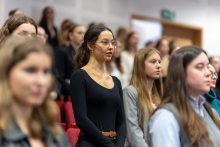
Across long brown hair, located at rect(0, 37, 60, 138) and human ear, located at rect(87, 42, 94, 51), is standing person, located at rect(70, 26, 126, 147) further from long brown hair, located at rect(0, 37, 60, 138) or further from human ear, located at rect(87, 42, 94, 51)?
long brown hair, located at rect(0, 37, 60, 138)

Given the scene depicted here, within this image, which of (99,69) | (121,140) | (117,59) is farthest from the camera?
(117,59)

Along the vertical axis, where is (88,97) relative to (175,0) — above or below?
below

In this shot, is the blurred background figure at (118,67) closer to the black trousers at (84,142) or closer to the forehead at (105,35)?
the forehead at (105,35)

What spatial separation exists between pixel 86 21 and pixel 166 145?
14.5 ft

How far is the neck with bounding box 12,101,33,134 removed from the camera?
1.15m

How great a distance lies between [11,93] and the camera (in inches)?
44.2

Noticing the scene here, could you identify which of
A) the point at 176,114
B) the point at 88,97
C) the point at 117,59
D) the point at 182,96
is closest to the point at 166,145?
the point at 176,114

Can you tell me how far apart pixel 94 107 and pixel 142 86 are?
0.61m

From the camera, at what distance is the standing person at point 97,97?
1993 millimetres

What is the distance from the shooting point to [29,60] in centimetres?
112

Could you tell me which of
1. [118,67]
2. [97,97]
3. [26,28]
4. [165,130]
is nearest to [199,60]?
[165,130]

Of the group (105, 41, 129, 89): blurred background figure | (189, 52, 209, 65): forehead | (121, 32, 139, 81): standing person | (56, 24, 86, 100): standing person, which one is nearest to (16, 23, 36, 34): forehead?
(189, 52, 209, 65): forehead

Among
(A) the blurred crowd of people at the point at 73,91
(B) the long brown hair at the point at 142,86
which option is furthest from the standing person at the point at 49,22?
(B) the long brown hair at the point at 142,86

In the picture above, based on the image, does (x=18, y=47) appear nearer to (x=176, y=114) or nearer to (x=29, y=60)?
(x=29, y=60)
